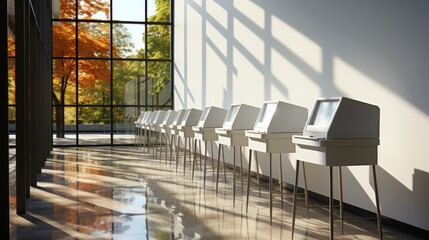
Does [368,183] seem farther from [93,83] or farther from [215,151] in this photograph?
[93,83]

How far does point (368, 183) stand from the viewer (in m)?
4.68

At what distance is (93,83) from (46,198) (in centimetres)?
879

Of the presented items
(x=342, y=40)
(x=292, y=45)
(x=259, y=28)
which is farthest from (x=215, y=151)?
(x=342, y=40)

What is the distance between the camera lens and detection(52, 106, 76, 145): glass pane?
1399 cm

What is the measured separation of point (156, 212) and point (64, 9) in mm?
10748

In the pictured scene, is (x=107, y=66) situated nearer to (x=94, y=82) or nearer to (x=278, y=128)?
(x=94, y=82)

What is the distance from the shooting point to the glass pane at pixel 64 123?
1399cm

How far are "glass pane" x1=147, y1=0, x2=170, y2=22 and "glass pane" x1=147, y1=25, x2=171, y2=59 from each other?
228mm

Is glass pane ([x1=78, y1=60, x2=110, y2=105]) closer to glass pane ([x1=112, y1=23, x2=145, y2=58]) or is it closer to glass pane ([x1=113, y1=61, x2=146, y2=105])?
glass pane ([x1=113, y1=61, x2=146, y2=105])

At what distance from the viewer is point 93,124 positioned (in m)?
14.2

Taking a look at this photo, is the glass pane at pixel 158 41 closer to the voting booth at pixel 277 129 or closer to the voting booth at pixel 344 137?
the voting booth at pixel 277 129

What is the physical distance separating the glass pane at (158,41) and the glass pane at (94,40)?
118 centimetres

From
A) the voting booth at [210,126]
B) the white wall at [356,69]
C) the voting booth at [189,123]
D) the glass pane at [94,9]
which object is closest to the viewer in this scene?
the white wall at [356,69]

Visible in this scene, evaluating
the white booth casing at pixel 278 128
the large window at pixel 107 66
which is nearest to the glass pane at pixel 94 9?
the large window at pixel 107 66
